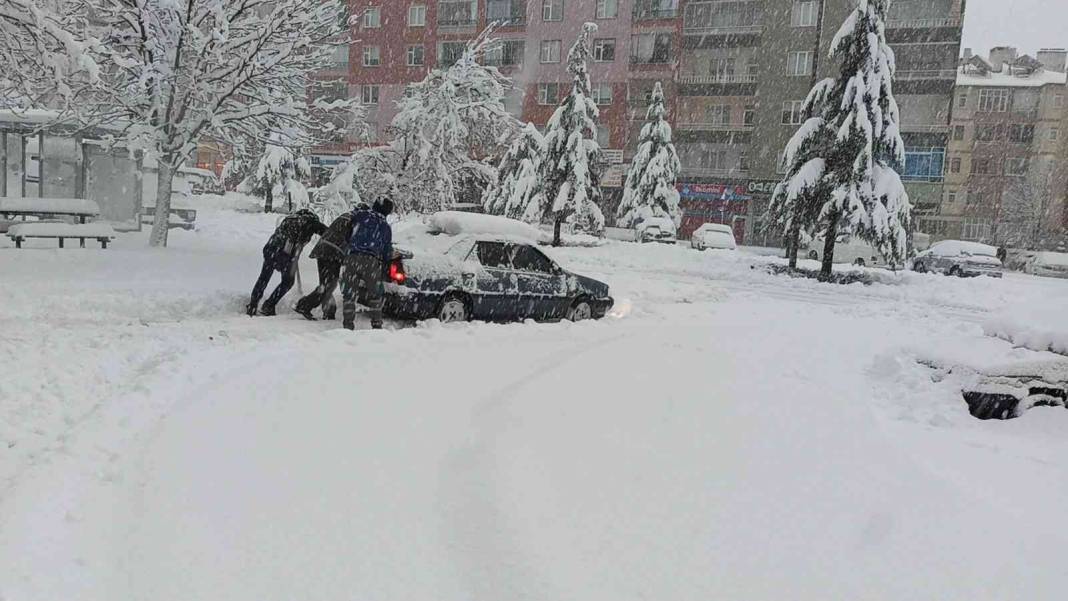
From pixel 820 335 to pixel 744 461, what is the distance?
281 inches

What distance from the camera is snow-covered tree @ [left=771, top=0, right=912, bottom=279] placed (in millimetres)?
21625

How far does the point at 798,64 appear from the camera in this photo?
47.9m

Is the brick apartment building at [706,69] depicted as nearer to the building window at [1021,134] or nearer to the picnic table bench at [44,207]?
the building window at [1021,134]

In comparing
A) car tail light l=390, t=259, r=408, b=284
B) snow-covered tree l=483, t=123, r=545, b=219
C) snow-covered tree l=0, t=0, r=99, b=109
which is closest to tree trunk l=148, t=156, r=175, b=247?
snow-covered tree l=0, t=0, r=99, b=109

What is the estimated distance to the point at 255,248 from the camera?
19469mm

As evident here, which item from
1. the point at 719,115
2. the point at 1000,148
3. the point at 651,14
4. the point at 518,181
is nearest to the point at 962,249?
the point at 518,181

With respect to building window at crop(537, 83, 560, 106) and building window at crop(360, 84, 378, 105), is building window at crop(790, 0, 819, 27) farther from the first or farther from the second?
building window at crop(360, 84, 378, 105)

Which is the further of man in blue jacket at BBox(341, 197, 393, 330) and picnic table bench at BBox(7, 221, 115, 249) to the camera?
picnic table bench at BBox(7, 221, 115, 249)

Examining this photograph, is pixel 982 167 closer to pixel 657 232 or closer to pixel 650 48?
pixel 650 48

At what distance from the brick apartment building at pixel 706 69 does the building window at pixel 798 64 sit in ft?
A: 0.21

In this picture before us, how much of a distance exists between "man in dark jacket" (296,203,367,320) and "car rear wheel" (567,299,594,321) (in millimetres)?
3509

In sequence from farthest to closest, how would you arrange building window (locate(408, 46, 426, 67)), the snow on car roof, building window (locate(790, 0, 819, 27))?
building window (locate(408, 46, 426, 67)) → building window (locate(790, 0, 819, 27)) → the snow on car roof

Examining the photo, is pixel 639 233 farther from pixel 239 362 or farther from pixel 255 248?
pixel 239 362

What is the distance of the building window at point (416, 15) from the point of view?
53.6 metres
